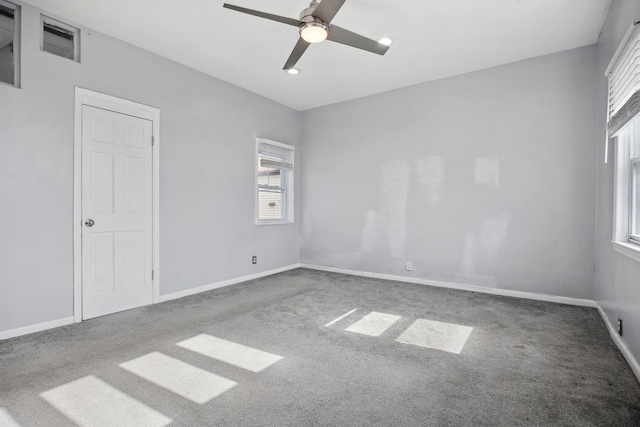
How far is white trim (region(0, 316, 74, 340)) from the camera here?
267cm

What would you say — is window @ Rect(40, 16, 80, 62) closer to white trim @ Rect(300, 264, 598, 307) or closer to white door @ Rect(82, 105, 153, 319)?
white door @ Rect(82, 105, 153, 319)

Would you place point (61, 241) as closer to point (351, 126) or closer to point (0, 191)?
point (0, 191)

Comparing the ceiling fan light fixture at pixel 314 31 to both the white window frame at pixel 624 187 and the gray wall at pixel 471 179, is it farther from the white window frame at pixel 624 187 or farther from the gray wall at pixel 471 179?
the gray wall at pixel 471 179

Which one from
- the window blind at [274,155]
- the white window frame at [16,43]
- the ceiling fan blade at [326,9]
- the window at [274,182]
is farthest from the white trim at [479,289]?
the white window frame at [16,43]

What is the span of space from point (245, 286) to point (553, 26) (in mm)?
4522

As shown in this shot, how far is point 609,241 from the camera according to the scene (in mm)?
2844

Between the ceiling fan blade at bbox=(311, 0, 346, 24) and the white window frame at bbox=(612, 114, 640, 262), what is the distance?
2317 millimetres

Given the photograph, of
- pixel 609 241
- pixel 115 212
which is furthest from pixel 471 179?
pixel 115 212

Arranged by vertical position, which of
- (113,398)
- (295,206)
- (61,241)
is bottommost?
(113,398)

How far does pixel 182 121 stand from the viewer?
3.98 metres

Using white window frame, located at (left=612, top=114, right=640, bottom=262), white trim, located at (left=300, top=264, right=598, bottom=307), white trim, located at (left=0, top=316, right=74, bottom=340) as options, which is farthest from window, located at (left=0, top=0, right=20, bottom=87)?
white window frame, located at (left=612, top=114, right=640, bottom=262)

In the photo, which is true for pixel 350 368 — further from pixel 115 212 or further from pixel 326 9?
pixel 115 212

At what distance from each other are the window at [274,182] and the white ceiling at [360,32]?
1.20m

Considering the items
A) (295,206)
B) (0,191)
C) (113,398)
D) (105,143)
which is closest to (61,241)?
(0,191)
